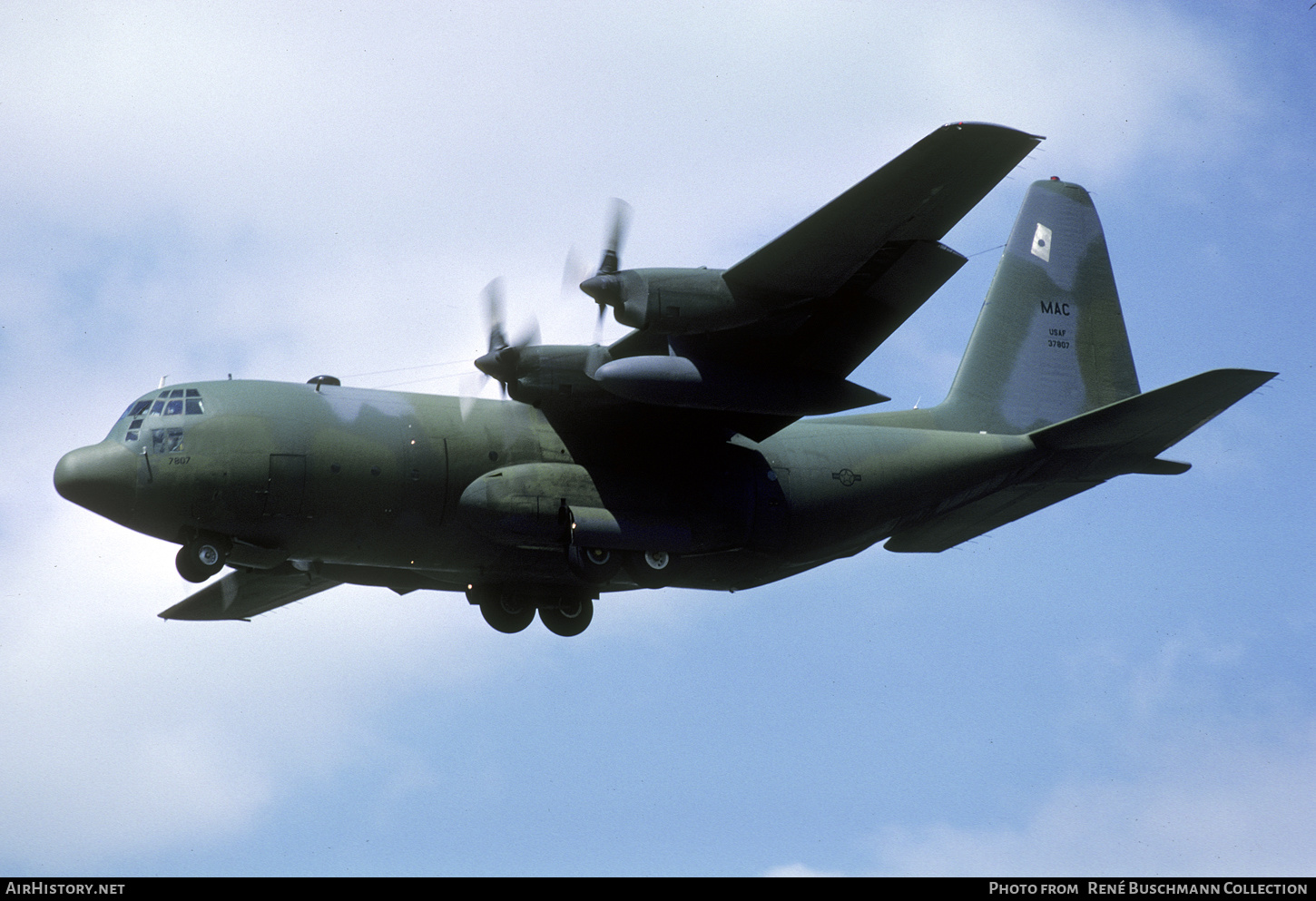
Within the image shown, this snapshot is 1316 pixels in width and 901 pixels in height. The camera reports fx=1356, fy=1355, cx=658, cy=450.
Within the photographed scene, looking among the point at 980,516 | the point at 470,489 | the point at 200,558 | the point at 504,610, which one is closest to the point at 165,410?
the point at 200,558


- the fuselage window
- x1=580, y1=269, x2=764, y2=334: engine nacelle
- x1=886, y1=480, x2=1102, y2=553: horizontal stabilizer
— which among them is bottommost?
x1=886, y1=480, x2=1102, y2=553: horizontal stabilizer

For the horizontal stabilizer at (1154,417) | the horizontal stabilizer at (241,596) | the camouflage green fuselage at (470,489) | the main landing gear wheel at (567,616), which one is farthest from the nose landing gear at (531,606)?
the horizontal stabilizer at (1154,417)

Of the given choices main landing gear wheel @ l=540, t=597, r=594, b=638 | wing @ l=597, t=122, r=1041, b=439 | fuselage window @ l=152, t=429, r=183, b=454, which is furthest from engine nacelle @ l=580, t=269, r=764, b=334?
fuselage window @ l=152, t=429, r=183, b=454

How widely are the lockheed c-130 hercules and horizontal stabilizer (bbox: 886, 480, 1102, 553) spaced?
86 mm

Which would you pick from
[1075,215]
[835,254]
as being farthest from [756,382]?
[1075,215]

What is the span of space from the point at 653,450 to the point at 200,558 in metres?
6.28

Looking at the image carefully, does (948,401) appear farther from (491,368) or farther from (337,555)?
(337,555)

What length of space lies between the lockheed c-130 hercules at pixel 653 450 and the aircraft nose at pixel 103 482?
0.09 ft

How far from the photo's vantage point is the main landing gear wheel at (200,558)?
17.8 metres

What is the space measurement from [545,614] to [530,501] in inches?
108

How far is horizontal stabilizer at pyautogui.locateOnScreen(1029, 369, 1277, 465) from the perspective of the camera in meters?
18.8

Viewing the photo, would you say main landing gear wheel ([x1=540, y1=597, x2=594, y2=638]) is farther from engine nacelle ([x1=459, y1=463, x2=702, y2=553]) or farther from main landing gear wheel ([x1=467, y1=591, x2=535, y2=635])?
engine nacelle ([x1=459, y1=463, x2=702, y2=553])

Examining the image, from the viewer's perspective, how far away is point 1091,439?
20.6 m
